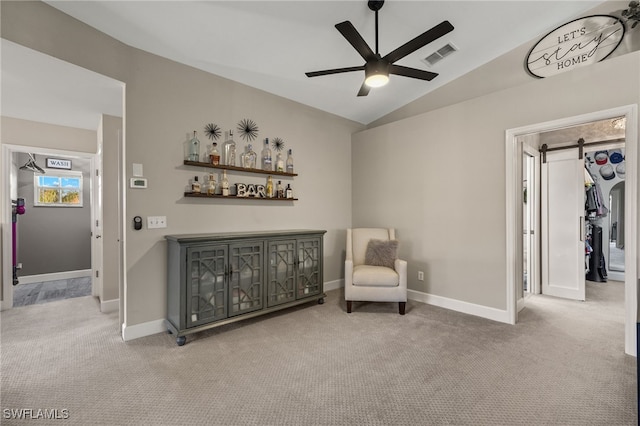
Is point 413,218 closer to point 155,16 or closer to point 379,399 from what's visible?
point 379,399

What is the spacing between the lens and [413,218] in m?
3.88

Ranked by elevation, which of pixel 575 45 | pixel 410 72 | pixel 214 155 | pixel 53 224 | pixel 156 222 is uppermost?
pixel 575 45

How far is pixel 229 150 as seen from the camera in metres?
3.24

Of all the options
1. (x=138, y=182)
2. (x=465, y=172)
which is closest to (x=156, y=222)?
(x=138, y=182)

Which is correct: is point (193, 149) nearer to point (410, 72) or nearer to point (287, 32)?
point (287, 32)

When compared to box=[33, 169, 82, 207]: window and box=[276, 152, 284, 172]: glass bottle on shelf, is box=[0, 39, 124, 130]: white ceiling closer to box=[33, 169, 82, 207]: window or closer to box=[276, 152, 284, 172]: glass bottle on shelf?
box=[276, 152, 284, 172]: glass bottle on shelf

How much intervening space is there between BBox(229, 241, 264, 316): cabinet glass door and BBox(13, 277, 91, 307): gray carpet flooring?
291 centimetres

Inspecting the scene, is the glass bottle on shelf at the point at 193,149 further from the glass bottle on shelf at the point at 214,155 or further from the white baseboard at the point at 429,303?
the white baseboard at the point at 429,303

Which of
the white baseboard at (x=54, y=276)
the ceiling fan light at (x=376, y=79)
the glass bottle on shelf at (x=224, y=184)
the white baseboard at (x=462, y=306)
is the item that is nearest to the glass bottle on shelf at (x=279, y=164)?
the glass bottle on shelf at (x=224, y=184)

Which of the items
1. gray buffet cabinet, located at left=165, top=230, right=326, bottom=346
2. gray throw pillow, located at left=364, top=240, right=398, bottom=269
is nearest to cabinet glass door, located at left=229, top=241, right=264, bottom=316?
gray buffet cabinet, located at left=165, top=230, right=326, bottom=346

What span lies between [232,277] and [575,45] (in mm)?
4151

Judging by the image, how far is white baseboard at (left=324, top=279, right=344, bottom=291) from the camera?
431cm

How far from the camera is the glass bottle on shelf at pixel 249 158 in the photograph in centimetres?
339

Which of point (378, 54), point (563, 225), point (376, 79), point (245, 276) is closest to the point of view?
point (378, 54)
